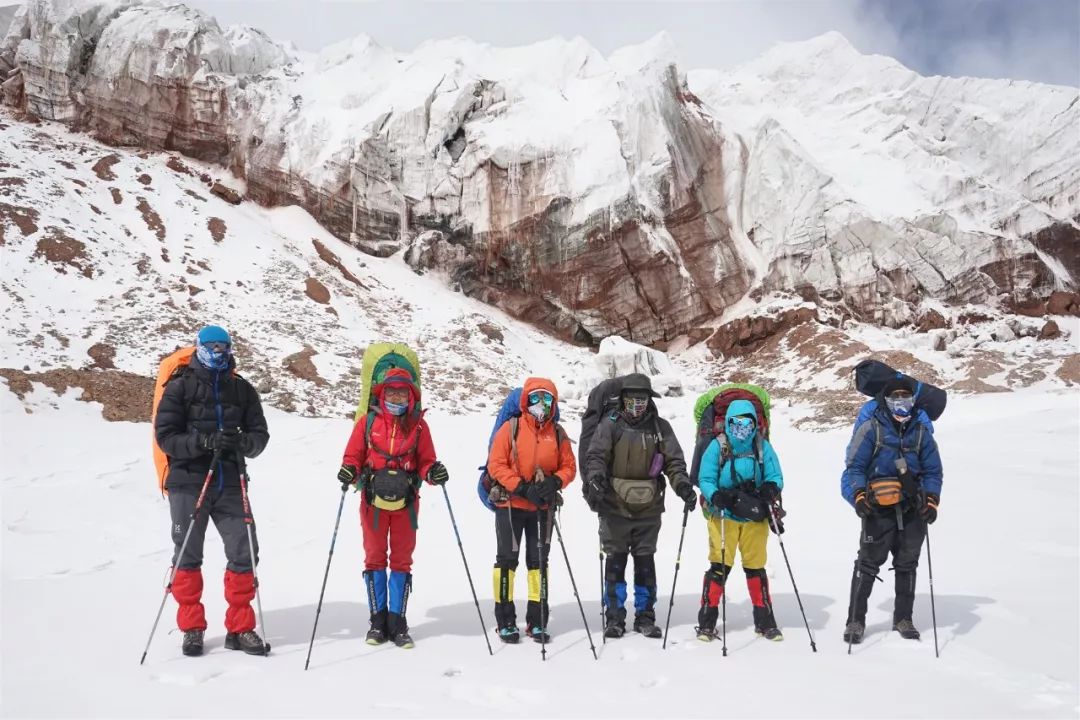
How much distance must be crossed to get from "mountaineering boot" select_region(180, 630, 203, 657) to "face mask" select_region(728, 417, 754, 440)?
4.08 meters

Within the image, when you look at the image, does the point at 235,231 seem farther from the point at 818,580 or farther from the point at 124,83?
the point at 818,580

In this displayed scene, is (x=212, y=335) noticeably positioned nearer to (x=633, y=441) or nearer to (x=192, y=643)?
(x=192, y=643)

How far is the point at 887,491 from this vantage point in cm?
481

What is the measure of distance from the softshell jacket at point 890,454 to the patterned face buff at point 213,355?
467 cm

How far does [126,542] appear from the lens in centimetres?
780

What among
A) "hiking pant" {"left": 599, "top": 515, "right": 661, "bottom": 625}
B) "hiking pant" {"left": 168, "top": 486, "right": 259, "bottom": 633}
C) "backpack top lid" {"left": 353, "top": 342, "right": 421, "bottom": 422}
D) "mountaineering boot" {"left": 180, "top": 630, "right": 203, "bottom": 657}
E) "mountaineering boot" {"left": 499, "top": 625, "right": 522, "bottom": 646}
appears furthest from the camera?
"backpack top lid" {"left": 353, "top": 342, "right": 421, "bottom": 422}

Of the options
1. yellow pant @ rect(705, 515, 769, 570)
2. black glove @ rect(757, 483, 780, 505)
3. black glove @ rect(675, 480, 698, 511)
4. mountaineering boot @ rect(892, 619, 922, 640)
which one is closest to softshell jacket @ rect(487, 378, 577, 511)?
black glove @ rect(675, 480, 698, 511)

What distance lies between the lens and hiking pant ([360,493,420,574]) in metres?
4.86

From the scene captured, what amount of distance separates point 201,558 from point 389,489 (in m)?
1.37

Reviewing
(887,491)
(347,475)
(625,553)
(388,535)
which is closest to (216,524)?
(347,475)

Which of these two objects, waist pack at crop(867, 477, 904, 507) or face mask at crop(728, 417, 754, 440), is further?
face mask at crop(728, 417, 754, 440)

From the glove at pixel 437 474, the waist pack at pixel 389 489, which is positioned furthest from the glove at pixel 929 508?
the waist pack at pixel 389 489

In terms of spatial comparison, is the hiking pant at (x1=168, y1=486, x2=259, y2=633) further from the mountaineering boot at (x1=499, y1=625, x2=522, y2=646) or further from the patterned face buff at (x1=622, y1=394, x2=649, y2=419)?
the patterned face buff at (x1=622, y1=394, x2=649, y2=419)

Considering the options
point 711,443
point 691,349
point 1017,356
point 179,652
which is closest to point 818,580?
point 711,443
